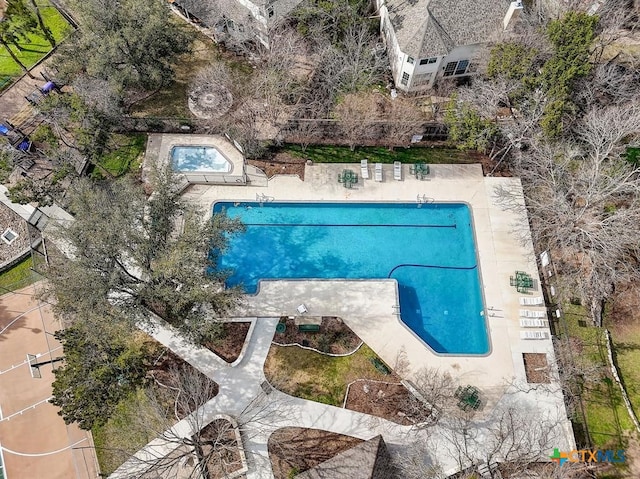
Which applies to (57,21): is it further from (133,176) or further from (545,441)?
(545,441)

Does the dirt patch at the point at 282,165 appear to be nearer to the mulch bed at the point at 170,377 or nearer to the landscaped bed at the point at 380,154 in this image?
the landscaped bed at the point at 380,154

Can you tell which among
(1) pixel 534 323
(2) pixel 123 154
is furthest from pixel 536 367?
(2) pixel 123 154

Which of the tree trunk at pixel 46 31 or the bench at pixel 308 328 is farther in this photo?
the tree trunk at pixel 46 31

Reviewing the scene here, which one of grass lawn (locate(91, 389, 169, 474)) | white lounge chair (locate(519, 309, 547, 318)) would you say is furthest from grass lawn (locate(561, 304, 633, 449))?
grass lawn (locate(91, 389, 169, 474))

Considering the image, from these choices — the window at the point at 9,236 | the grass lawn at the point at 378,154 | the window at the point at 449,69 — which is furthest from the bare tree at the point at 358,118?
the window at the point at 9,236

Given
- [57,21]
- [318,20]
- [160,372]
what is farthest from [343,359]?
[57,21]

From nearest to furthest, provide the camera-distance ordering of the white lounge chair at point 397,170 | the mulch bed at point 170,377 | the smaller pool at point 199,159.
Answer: the mulch bed at point 170,377 < the white lounge chair at point 397,170 < the smaller pool at point 199,159
